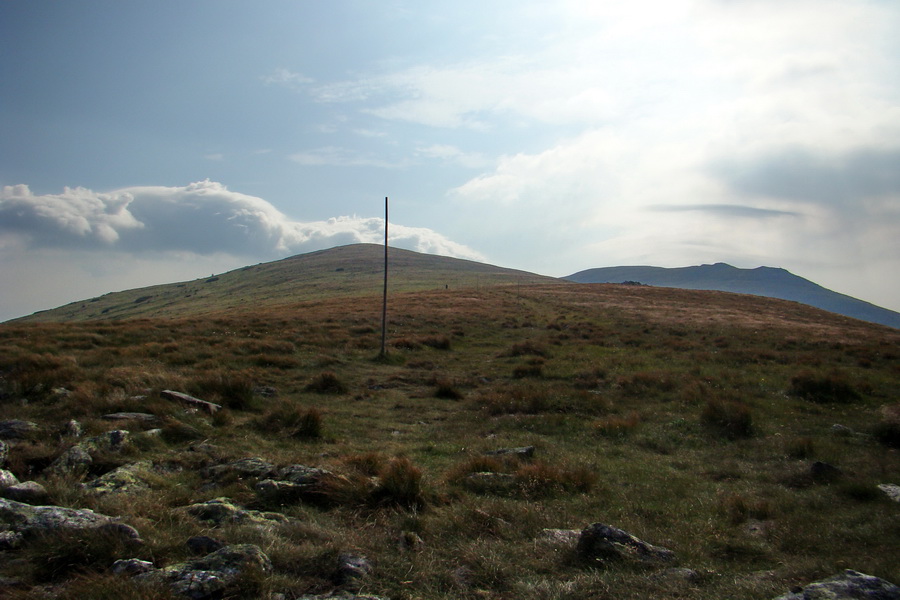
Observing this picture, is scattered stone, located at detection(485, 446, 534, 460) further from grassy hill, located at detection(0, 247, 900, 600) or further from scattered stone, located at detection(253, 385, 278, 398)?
scattered stone, located at detection(253, 385, 278, 398)

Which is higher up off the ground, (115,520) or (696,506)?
(115,520)

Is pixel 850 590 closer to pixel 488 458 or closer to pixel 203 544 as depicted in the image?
pixel 488 458

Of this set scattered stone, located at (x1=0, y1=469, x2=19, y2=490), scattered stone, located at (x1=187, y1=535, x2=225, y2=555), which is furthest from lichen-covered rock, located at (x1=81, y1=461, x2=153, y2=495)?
scattered stone, located at (x1=187, y1=535, x2=225, y2=555)

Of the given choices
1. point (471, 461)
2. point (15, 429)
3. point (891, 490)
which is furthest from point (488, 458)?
point (15, 429)

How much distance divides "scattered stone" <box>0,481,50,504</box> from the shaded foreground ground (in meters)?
0.13

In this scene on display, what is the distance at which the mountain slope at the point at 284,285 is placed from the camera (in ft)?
323

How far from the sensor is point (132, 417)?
1069 centimetres

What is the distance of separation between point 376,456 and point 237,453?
2.87 meters

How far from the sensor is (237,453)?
9422 mm

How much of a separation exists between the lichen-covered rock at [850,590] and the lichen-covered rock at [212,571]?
207 inches

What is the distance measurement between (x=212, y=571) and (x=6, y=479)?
4.13 m

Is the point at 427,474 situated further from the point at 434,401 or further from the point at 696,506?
the point at 434,401

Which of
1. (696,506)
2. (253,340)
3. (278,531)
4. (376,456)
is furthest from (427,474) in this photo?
(253,340)

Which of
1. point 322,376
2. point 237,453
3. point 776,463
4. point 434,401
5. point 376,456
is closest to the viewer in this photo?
point 376,456
